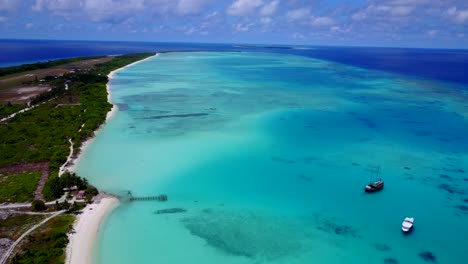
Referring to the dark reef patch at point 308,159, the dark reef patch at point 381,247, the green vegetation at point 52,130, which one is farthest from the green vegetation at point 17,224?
the dark reef patch at point 308,159

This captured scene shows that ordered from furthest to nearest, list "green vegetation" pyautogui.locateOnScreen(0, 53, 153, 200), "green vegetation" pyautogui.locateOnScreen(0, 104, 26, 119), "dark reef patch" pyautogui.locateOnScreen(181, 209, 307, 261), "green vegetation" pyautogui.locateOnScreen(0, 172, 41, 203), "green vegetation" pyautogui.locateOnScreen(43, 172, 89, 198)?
1. "green vegetation" pyautogui.locateOnScreen(0, 104, 26, 119)
2. "green vegetation" pyautogui.locateOnScreen(0, 53, 153, 200)
3. "green vegetation" pyautogui.locateOnScreen(43, 172, 89, 198)
4. "green vegetation" pyautogui.locateOnScreen(0, 172, 41, 203)
5. "dark reef patch" pyautogui.locateOnScreen(181, 209, 307, 261)

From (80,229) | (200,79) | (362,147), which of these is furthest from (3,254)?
(200,79)

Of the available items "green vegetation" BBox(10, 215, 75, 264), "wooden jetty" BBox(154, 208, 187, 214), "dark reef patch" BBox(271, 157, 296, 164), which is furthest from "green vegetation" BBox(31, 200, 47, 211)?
"dark reef patch" BBox(271, 157, 296, 164)

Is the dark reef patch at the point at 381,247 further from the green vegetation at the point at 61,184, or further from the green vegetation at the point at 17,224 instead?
the green vegetation at the point at 17,224

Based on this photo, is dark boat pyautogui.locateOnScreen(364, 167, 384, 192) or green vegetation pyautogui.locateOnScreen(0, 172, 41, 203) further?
dark boat pyautogui.locateOnScreen(364, 167, 384, 192)

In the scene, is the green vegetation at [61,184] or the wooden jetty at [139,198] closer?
the green vegetation at [61,184]

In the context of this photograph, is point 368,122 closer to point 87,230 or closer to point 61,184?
point 61,184

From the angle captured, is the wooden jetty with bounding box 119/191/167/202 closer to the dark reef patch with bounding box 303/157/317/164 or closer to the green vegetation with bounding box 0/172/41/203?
the green vegetation with bounding box 0/172/41/203

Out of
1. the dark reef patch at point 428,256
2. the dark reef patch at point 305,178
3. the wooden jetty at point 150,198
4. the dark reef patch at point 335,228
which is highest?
the dark reef patch at point 305,178

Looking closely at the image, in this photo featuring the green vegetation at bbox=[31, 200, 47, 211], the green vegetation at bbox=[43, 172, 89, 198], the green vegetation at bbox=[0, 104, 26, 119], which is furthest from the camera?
the green vegetation at bbox=[0, 104, 26, 119]
